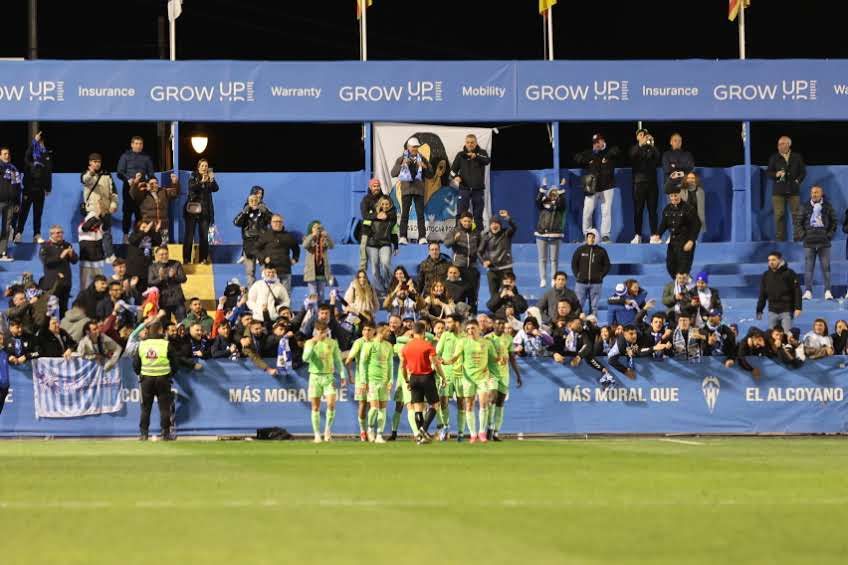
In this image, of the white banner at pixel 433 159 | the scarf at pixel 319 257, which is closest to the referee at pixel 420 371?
the scarf at pixel 319 257

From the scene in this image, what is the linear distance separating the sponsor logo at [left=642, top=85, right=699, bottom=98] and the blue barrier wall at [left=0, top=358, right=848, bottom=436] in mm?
7852

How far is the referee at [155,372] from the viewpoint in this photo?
25.4 meters

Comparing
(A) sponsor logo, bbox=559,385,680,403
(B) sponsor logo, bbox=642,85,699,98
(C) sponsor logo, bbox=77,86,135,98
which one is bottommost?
(A) sponsor logo, bbox=559,385,680,403

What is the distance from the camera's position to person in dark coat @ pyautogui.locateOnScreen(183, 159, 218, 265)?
31719 millimetres

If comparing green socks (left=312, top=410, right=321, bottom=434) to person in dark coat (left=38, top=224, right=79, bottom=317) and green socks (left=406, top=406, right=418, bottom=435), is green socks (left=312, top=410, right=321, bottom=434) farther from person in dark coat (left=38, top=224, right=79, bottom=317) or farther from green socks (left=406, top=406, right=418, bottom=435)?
person in dark coat (left=38, top=224, right=79, bottom=317)

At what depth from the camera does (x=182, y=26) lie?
51.4m

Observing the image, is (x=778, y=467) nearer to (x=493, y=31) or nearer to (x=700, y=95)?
(x=700, y=95)

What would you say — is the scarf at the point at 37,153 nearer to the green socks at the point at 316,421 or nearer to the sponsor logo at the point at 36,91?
the sponsor logo at the point at 36,91

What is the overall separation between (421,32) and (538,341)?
965 inches

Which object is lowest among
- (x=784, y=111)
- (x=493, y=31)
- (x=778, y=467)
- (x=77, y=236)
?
(x=778, y=467)

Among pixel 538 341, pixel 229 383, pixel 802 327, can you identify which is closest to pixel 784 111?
pixel 802 327

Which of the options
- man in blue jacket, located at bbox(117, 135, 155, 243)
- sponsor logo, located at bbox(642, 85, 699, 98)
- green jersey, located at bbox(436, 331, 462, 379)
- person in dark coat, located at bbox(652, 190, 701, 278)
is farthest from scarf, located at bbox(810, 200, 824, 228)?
man in blue jacket, located at bbox(117, 135, 155, 243)

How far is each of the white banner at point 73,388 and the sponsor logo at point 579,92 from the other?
1096 centimetres

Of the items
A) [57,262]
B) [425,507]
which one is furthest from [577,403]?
[425,507]
